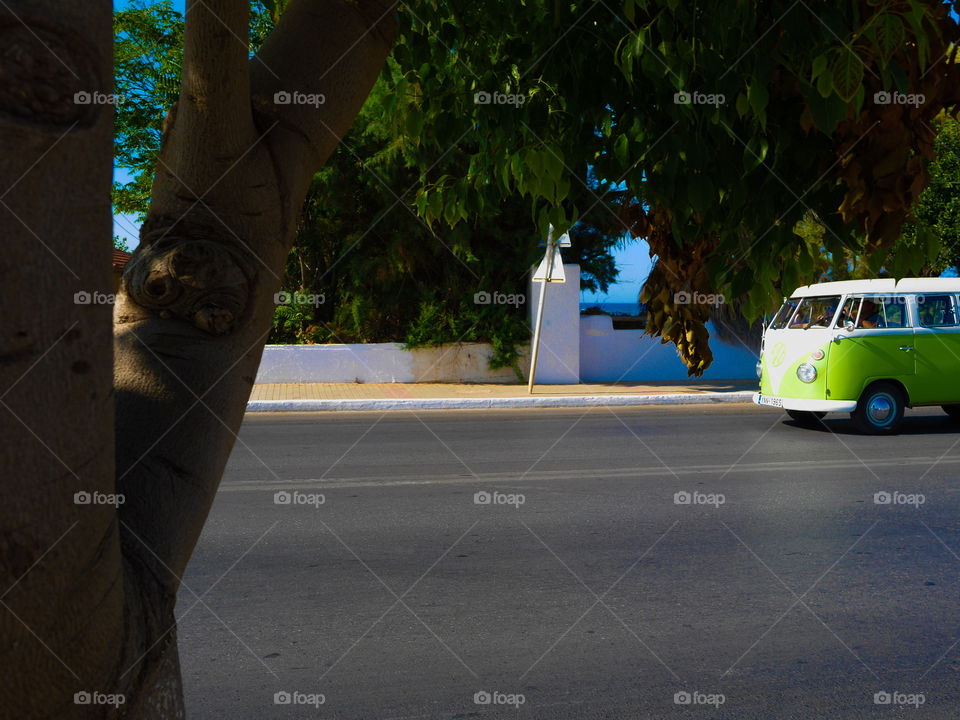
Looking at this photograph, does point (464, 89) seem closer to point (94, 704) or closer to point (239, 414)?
point (239, 414)

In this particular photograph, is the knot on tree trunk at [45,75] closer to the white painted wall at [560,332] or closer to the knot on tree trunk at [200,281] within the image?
the knot on tree trunk at [200,281]

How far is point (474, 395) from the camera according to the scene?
16.8 metres

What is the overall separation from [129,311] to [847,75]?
148 centimetres

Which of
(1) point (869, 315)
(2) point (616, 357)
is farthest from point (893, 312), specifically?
(2) point (616, 357)

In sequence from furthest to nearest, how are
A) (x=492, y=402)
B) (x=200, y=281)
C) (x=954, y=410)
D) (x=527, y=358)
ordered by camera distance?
1. (x=527, y=358)
2. (x=492, y=402)
3. (x=954, y=410)
4. (x=200, y=281)

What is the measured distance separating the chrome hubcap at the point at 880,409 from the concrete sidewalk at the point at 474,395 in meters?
4.19

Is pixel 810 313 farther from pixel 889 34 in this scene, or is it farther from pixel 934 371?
pixel 889 34

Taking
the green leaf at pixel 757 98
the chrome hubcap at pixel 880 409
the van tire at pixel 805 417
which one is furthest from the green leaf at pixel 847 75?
the van tire at pixel 805 417

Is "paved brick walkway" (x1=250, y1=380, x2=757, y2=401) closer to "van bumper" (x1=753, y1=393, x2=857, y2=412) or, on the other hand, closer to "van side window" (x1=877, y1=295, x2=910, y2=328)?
"van bumper" (x1=753, y1=393, x2=857, y2=412)

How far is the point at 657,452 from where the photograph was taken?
10.5 m

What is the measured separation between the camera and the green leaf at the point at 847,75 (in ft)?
5.92

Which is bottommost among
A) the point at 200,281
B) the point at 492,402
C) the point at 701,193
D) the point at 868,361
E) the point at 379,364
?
the point at 492,402

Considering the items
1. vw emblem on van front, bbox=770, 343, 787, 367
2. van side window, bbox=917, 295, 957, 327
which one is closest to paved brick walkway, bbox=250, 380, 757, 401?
vw emblem on van front, bbox=770, 343, 787, 367

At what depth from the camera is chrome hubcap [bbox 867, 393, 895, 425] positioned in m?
12.2
